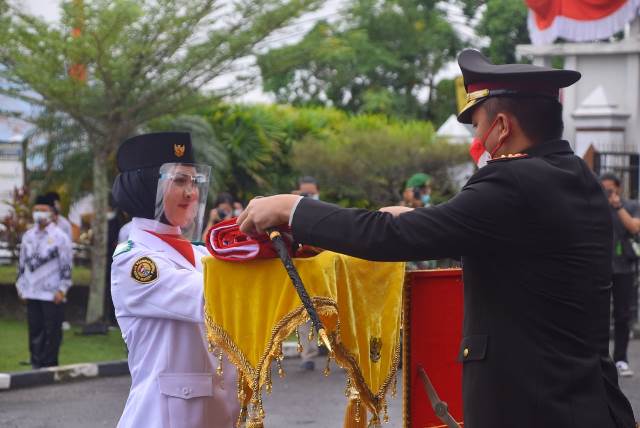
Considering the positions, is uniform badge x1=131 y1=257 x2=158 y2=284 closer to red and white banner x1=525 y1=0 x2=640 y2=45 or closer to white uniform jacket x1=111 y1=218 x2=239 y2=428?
white uniform jacket x1=111 y1=218 x2=239 y2=428

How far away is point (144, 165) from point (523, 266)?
1887 mm

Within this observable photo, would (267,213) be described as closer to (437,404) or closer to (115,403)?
(437,404)

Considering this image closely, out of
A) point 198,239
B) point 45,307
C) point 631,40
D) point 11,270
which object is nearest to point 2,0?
point 45,307

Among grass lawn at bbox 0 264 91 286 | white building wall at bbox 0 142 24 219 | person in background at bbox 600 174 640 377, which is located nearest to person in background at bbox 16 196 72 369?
grass lawn at bbox 0 264 91 286

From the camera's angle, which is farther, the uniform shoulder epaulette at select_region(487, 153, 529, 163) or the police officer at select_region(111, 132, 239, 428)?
the police officer at select_region(111, 132, 239, 428)

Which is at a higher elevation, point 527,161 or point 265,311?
point 527,161

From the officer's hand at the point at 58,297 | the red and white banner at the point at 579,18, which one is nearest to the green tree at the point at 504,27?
the red and white banner at the point at 579,18

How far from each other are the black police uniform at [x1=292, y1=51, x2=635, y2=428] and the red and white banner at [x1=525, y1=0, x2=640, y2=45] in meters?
18.6

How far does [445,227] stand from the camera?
3049mm

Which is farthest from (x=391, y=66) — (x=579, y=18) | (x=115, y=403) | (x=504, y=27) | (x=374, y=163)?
(x=115, y=403)

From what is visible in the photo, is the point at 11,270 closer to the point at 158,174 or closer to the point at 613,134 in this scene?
the point at 613,134

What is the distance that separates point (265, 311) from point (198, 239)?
50.5 inches

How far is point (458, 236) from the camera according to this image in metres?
3.04

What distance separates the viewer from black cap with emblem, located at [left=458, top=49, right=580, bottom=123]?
10.4 ft
